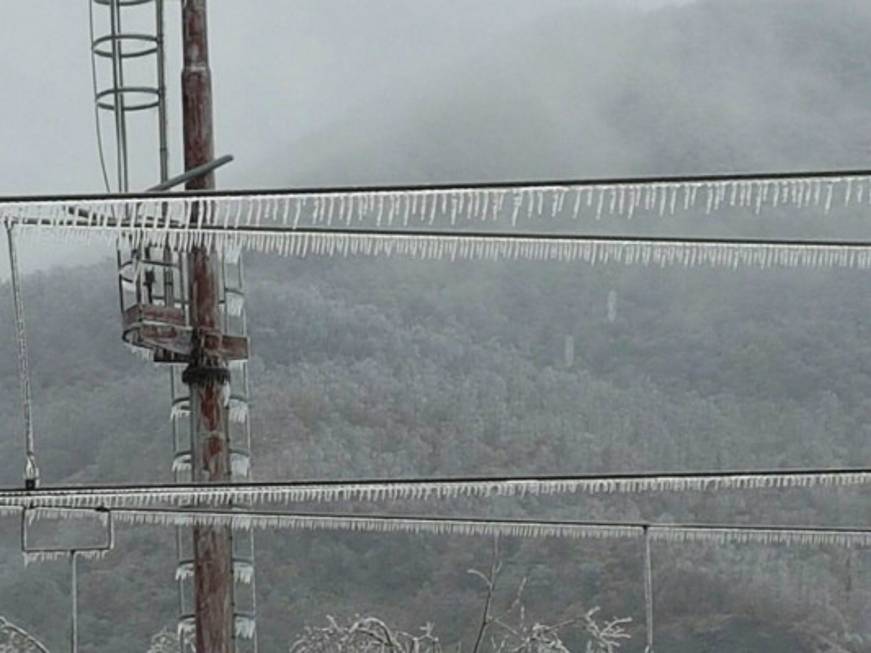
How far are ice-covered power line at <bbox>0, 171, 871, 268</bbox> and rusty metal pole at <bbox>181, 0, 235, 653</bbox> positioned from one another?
2.15 metres

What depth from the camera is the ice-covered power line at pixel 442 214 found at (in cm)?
532

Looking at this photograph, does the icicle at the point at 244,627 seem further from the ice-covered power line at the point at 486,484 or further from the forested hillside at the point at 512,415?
the forested hillside at the point at 512,415

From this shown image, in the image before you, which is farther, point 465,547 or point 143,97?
point 465,547

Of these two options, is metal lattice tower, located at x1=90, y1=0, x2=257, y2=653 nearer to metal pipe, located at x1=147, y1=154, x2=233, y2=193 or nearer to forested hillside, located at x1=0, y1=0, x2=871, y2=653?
metal pipe, located at x1=147, y1=154, x2=233, y2=193

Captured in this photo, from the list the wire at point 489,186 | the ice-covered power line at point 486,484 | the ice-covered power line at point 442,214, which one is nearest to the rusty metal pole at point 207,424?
the ice-covered power line at point 442,214

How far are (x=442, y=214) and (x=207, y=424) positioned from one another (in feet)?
16.3

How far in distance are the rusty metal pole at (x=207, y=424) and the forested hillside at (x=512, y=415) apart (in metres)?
6.56

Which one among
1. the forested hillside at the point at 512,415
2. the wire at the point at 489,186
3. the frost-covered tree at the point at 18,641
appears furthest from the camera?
the forested hillside at the point at 512,415

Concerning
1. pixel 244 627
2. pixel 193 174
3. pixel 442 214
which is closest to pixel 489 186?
pixel 442 214

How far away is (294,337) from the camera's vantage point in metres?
30.7

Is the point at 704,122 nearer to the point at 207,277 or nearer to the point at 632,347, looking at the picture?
the point at 632,347

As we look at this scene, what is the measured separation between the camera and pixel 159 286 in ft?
34.1

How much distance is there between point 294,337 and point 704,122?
26024mm

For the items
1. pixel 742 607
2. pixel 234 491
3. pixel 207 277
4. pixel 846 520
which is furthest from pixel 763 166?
pixel 234 491
